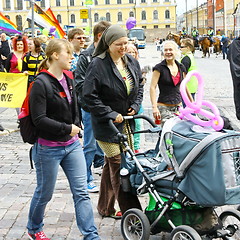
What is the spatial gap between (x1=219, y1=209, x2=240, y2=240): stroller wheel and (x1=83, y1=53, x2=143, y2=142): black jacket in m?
1.16

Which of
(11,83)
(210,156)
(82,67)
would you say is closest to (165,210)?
(210,156)

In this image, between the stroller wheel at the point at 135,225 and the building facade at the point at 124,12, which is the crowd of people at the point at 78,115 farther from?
the building facade at the point at 124,12

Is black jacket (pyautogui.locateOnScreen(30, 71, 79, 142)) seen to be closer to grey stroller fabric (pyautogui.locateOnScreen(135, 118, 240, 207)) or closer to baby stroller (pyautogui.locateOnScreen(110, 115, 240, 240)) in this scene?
baby stroller (pyautogui.locateOnScreen(110, 115, 240, 240))

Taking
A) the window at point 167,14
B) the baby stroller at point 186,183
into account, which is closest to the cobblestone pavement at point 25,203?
the baby stroller at point 186,183

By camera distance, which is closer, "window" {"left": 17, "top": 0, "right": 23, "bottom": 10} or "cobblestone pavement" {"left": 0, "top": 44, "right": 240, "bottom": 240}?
"cobblestone pavement" {"left": 0, "top": 44, "right": 240, "bottom": 240}

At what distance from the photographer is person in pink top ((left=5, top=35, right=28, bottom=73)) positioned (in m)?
11.8

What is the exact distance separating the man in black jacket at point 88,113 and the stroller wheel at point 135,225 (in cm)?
142

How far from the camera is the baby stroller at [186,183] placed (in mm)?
4262

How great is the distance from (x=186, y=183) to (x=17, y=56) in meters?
8.06

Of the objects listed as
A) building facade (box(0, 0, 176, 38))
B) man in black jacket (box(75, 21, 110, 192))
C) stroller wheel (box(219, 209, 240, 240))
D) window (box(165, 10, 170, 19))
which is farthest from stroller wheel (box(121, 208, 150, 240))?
window (box(165, 10, 170, 19))

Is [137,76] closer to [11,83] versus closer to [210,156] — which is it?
[210,156]

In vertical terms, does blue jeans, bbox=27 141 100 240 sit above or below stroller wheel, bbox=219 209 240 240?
above

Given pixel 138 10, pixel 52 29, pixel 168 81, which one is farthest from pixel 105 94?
pixel 138 10

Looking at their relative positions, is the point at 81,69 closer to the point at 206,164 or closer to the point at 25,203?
the point at 25,203
